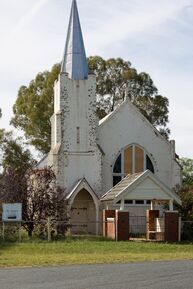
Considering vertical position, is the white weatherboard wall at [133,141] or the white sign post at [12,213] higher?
the white weatherboard wall at [133,141]

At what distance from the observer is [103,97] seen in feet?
207

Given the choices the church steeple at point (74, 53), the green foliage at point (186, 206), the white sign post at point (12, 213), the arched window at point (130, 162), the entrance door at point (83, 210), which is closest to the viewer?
the white sign post at point (12, 213)

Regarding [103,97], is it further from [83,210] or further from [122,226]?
[122,226]

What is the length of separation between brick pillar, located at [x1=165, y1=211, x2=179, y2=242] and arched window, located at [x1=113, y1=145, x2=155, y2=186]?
33.6 feet

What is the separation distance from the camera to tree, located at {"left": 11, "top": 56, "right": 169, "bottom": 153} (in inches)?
2411

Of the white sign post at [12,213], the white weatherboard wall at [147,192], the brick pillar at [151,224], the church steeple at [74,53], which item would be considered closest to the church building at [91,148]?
the church steeple at [74,53]

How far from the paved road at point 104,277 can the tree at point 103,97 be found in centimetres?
4183

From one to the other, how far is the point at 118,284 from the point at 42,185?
808 inches

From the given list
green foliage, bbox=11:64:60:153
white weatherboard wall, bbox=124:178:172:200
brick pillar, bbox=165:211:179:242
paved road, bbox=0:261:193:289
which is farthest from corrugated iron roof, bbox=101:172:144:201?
green foliage, bbox=11:64:60:153

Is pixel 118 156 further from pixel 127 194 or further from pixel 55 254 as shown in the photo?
pixel 55 254

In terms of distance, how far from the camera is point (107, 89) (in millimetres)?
62688

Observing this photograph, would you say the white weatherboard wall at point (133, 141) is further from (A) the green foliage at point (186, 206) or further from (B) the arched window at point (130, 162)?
(A) the green foliage at point (186, 206)

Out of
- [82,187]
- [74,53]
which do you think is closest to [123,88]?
[74,53]

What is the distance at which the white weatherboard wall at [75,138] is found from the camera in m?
41.6
